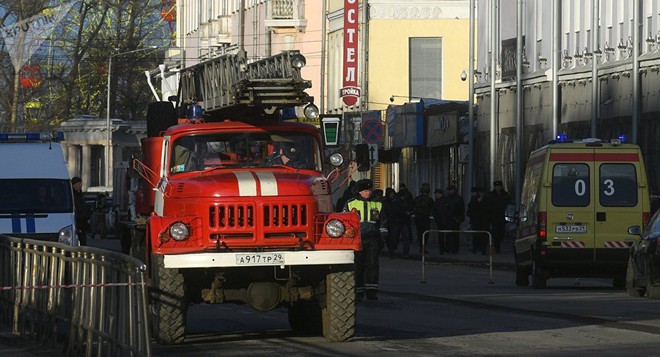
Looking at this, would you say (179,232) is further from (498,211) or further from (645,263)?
(498,211)

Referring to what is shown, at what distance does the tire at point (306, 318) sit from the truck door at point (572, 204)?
1043 centimetres

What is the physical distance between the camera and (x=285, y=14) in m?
79.8

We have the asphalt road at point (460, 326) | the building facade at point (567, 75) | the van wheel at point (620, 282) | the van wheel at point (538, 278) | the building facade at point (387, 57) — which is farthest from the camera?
the building facade at point (387, 57)

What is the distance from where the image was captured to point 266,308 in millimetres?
18812

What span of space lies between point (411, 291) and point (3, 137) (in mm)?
6793

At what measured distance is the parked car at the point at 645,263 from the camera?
26953 mm

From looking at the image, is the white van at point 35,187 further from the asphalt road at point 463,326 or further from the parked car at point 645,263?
the parked car at point 645,263

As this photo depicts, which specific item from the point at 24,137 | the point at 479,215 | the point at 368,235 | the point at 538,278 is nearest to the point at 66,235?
the point at 24,137

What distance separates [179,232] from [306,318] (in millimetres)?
2564

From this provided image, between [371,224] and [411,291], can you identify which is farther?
[411,291]

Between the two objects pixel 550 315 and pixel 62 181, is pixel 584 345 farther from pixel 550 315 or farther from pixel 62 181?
pixel 62 181

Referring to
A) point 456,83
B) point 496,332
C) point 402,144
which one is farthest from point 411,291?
point 456,83

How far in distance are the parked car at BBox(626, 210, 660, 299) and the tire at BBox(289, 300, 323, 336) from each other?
7756 millimetres

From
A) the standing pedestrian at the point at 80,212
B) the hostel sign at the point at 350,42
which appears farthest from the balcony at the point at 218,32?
the standing pedestrian at the point at 80,212
